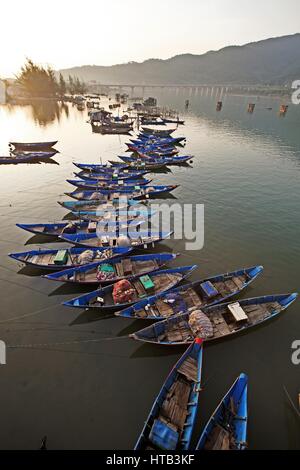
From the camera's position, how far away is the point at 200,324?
835 inches

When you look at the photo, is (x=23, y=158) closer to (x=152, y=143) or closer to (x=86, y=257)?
(x=152, y=143)

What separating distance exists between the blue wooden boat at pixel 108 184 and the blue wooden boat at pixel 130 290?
2545cm

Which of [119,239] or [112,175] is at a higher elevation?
[119,239]

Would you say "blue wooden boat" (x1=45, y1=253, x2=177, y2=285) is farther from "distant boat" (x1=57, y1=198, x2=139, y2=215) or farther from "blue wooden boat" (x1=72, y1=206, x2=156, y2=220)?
"distant boat" (x1=57, y1=198, x2=139, y2=215)

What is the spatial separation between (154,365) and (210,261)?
51.0 feet

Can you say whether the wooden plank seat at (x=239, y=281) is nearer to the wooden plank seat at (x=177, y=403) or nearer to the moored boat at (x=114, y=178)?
the wooden plank seat at (x=177, y=403)

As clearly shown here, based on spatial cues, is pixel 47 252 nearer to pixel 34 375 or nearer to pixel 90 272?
pixel 90 272

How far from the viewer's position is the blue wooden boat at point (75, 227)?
33438 mm

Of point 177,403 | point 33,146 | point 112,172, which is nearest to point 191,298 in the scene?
point 177,403

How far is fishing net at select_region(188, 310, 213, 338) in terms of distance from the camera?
68.3 feet

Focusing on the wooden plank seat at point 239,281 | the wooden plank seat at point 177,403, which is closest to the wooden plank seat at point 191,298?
the wooden plank seat at point 239,281

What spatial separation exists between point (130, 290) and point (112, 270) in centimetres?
413

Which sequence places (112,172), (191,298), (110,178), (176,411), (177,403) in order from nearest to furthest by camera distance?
(176,411) < (177,403) < (191,298) < (110,178) < (112,172)

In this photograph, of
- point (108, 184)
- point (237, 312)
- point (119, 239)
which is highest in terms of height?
point (119, 239)
